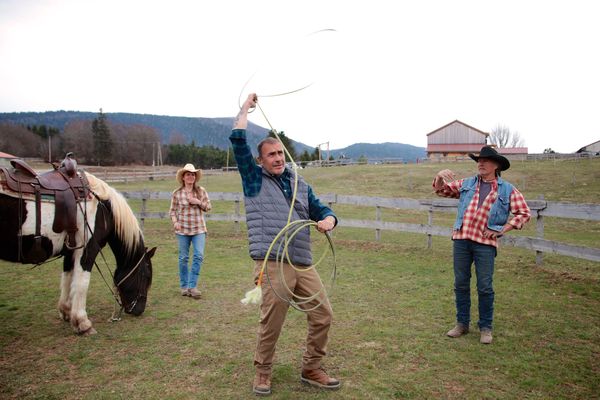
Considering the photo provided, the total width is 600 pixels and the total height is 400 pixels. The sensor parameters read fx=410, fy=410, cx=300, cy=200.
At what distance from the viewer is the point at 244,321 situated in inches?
189

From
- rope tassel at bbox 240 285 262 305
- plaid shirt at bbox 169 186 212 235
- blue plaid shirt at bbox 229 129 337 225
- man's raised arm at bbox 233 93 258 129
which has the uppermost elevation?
man's raised arm at bbox 233 93 258 129

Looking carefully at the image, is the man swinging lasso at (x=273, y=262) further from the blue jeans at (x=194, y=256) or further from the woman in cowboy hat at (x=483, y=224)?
the blue jeans at (x=194, y=256)

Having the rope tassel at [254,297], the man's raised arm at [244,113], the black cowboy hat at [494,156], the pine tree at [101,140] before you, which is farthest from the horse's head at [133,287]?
the pine tree at [101,140]

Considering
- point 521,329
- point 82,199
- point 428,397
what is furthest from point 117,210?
point 521,329

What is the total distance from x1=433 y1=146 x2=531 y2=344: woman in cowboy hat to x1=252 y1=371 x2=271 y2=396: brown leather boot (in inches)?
84.6

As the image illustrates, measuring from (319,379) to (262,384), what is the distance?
0.45 metres

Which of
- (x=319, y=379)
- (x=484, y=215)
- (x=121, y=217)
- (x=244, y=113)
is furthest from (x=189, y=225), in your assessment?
(x=484, y=215)

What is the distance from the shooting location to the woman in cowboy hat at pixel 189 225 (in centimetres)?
575

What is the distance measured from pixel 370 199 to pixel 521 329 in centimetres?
563

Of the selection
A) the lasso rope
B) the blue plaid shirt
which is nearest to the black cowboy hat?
the blue plaid shirt

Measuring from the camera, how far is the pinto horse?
4.15 meters

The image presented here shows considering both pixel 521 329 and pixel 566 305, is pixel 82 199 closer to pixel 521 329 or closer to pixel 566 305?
pixel 521 329

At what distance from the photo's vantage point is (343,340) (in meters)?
4.23

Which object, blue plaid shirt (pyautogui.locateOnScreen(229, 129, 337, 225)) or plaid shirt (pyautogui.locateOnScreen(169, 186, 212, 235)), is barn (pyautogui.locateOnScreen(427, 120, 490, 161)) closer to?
plaid shirt (pyautogui.locateOnScreen(169, 186, 212, 235))
